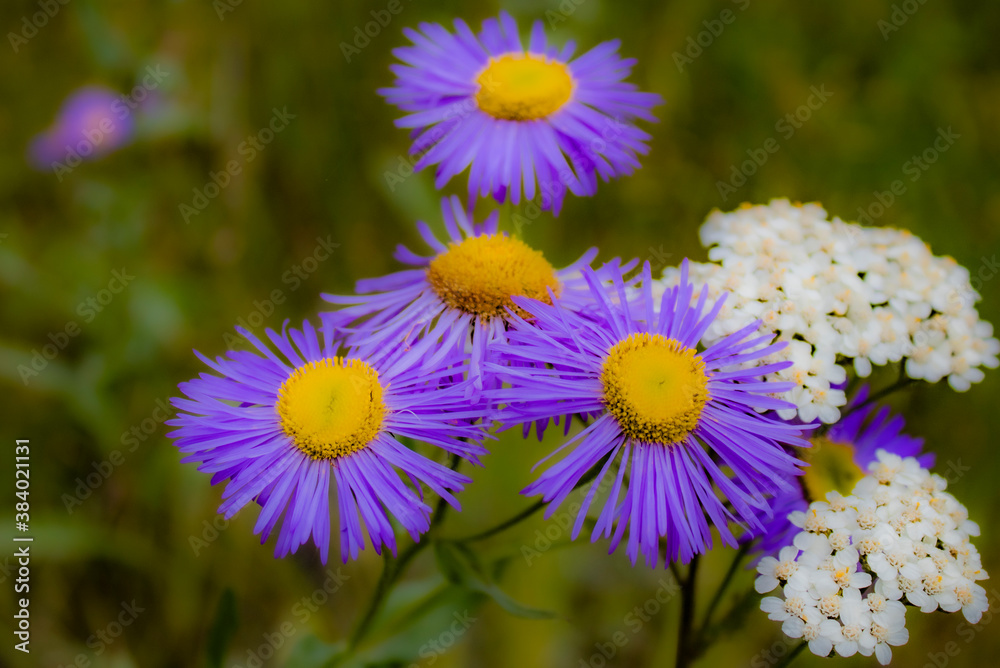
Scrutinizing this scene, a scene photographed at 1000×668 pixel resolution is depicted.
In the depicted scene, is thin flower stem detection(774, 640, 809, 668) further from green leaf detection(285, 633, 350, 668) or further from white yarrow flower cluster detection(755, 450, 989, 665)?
green leaf detection(285, 633, 350, 668)

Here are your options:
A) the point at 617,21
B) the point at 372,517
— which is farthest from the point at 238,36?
the point at 372,517

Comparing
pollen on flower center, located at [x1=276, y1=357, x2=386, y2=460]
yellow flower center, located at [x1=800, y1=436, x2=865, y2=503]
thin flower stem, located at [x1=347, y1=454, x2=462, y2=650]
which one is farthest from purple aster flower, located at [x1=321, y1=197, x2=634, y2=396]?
yellow flower center, located at [x1=800, y1=436, x2=865, y2=503]

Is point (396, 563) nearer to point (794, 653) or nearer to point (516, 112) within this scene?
point (794, 653)

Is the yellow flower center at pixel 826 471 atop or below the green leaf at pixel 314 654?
atop

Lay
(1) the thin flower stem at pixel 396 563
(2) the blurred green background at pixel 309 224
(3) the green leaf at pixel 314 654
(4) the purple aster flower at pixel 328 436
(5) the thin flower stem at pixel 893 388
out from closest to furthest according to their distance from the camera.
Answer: (4) the purple aster flower at pixel 328 436 → (1) the thin flower stem at pixel 396 563 → (5) the thin flower stem at pixel 893 388 → (3) the green leaf at pixel 314 654 → (2) the blurred green background at pixel 309 224

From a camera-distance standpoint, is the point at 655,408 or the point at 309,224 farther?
the point at 309,224

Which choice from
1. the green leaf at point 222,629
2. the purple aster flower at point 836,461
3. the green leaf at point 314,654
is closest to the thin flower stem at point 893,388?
the purple aster flower at point 836,461

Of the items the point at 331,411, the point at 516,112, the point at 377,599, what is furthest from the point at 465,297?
the point at 377,599

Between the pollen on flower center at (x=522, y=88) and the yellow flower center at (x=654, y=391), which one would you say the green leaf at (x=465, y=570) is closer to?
the yellow flower center at (x=654, y=391)
